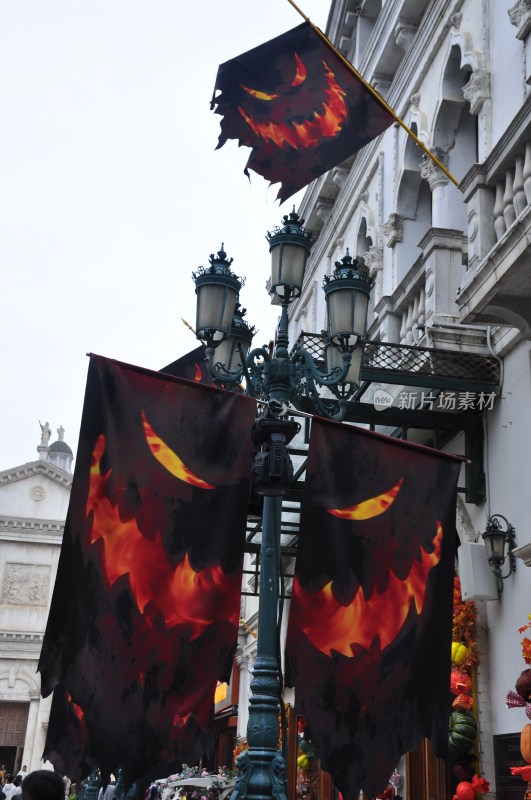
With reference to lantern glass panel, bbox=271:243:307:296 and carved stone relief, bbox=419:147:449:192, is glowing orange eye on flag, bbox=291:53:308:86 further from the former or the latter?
carved stone relief, bbox=419:147:449:192

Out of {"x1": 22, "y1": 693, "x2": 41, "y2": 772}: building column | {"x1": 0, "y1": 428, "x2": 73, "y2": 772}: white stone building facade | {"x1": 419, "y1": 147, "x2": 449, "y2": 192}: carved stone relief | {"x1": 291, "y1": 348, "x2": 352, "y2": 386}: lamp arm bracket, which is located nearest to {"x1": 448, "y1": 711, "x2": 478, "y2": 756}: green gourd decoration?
{"x1": 291, "y1": 348, "x2": 352, "y2": 386}: lamp arm bracket

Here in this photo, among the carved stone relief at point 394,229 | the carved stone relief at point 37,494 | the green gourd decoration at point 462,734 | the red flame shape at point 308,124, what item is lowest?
the green gourd decoration at point 462,734

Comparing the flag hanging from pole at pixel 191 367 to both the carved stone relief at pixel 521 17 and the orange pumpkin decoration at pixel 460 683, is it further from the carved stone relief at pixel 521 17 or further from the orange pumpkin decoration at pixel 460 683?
the carved stone relief at pixel 521 17

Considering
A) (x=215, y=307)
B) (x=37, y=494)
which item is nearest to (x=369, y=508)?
(x=215, y=307)

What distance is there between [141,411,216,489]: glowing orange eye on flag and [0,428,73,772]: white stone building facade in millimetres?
38746

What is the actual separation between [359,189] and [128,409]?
45.5 ft

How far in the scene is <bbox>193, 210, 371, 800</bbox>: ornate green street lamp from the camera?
6590 mm

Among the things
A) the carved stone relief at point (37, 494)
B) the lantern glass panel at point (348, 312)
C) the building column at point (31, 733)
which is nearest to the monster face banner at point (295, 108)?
the lantern glass panel at point (348, 312)

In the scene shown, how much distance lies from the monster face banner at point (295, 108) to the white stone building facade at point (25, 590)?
3728 centimetres

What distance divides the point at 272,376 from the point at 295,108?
302 centimetres

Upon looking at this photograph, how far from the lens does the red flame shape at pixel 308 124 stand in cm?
897

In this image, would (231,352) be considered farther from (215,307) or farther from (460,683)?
(460,683)

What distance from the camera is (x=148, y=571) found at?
6.32 m

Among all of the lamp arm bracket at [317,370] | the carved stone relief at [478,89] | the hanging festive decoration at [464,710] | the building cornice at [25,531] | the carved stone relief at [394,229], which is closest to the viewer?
the lamp arm bracket at [317,370]
